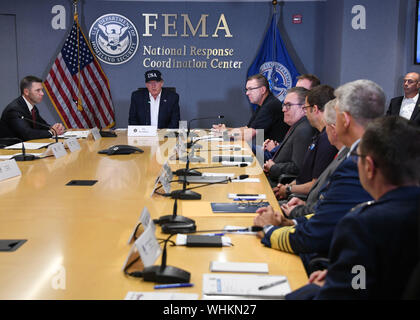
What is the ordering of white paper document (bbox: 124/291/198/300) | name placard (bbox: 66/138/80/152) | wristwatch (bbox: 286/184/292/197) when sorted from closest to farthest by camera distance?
white paper document (bbox: 124/291/198/300) < wristwatch (bbox: 286/184/292/197) < name placard (bbox: 66/138/80/152)

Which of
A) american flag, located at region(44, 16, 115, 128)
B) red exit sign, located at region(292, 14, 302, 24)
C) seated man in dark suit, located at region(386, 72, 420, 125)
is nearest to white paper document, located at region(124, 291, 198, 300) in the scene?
seated man in dark suit, located at region(386, 72, 420, 125)

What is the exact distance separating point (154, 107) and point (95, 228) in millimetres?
4357

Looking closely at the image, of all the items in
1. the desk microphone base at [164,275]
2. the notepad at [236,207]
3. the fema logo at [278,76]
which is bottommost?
the notepad at [236,207]

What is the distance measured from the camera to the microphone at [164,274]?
1.39m

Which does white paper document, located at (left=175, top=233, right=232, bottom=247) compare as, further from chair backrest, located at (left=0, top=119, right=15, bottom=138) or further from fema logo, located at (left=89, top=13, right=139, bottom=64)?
fema logo, located at (left=89, top=13, right=139, bottom=64)

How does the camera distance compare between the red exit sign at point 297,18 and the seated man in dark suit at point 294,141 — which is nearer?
the seated man in dark suit at point 294,141

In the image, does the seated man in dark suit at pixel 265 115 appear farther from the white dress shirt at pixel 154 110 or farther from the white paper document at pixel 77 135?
the white paper document at pixel 77 135

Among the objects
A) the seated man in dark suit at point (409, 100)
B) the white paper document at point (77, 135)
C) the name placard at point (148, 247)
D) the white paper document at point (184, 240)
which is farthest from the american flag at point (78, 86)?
the name placard at point (148, 247)

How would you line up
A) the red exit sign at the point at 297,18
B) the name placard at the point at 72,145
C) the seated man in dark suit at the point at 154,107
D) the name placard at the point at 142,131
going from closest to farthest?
the name placard at the point at 72,145 < the name placard at the point at 142,131 < the seated man in dark suit at the point at 154,107 < the red exit sign at the point at 297,18

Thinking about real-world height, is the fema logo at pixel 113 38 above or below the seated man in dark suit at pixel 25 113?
above

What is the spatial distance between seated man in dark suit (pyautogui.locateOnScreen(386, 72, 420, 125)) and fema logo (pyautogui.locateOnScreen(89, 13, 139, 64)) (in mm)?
3851

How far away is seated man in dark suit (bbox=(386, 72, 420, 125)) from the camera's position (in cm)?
577

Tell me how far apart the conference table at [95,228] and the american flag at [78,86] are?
3.69 meters
